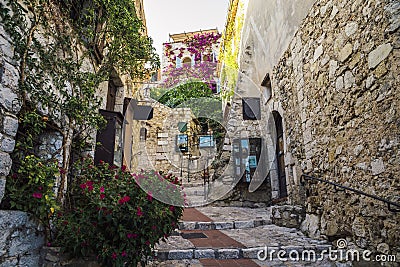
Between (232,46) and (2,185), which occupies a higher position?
(232,46)

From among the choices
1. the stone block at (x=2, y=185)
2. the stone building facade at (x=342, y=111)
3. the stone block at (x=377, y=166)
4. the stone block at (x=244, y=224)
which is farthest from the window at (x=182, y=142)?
the stone block at (x=377, y=166)

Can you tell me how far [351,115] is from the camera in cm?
238

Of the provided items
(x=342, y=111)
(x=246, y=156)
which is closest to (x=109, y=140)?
(x=342, y=111)

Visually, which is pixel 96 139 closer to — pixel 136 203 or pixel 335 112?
pixel 136 203

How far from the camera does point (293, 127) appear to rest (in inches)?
155

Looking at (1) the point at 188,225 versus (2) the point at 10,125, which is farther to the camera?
(1) the point at 188,225

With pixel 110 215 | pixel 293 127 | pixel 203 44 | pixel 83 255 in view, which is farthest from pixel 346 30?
pixel 203 44

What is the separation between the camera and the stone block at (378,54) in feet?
6.32

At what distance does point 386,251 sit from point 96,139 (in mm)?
3582

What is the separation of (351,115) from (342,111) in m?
0.17

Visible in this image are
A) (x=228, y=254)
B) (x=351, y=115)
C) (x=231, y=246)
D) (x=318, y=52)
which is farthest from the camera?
(x=318, y=52)

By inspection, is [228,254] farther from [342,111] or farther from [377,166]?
[342,111]

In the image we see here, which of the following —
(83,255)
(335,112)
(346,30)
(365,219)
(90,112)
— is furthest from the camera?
(90,112)

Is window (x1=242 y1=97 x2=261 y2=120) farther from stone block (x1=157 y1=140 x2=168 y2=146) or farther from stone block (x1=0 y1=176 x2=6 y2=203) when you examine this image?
stone block (x1=0 y1=176 x2=6 y2=203)
